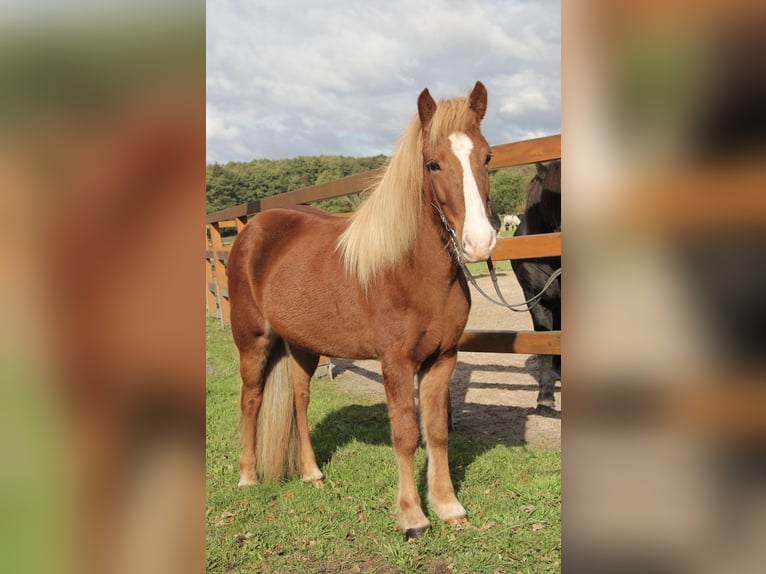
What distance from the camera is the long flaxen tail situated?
143 inches

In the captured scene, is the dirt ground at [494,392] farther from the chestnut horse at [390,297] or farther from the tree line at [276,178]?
the tree line at [276,178]

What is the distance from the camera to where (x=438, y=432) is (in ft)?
9.89

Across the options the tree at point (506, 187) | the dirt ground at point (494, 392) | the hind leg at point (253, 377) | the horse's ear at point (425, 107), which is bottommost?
the dirt ground at point (494, 392)

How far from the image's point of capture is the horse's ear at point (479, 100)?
2.60m

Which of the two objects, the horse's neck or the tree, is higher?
the tree

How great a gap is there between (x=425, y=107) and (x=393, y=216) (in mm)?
576

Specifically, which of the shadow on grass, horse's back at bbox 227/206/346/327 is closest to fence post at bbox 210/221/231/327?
the shadow on grass

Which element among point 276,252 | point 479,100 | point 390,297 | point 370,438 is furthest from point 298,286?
point 370,438

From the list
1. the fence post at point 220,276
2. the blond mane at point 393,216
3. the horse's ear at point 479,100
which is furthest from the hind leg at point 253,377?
the fence post at point 220,276

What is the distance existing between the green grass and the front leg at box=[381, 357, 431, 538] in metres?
0.11

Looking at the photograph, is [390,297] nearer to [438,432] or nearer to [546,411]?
[438,432]

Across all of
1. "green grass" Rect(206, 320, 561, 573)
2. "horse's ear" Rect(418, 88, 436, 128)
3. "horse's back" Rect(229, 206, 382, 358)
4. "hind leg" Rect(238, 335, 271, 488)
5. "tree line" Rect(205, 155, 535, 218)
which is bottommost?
"green grass" Rect(206, 320, 561, 573)

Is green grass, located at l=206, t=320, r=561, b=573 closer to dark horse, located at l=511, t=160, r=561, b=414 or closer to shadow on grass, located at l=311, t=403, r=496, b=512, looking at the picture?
shadow on grass, located at l=311, t=403, r=496, b=512

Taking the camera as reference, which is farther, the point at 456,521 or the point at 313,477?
the point at 313,477
